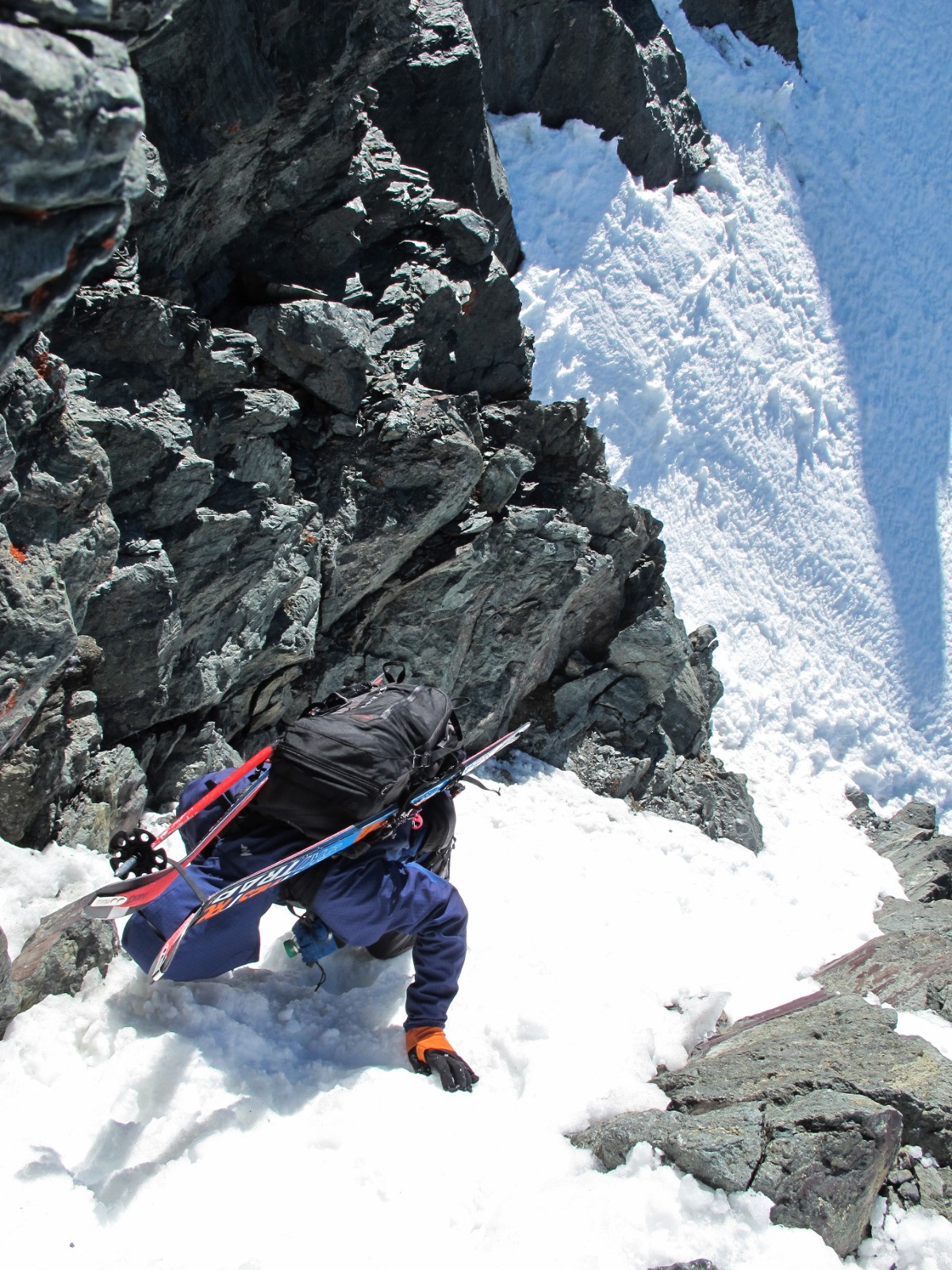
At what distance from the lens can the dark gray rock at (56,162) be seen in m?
2.13

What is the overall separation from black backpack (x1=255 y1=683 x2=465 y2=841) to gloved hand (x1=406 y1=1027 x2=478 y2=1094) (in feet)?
3.85

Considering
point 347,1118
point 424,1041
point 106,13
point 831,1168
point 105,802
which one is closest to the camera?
point 106,13

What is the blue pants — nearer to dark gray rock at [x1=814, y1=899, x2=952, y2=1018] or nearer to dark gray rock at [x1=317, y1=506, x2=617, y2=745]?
dark gray rock at [x1=814, y1=899, x2=952, y2=1018]

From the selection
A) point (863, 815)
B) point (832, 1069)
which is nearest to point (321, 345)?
point (832, 1069)

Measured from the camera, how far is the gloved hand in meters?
4.36

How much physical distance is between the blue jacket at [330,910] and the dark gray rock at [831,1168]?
1.71 meters

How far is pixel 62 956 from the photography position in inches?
168

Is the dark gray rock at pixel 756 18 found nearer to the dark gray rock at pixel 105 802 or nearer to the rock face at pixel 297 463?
the rock face at pixel 297 463

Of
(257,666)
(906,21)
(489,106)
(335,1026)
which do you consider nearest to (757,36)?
(906,21)

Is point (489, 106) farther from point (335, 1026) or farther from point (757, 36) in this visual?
point (335, 1026)

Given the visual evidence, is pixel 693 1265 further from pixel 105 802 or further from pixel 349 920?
pixel 105 802

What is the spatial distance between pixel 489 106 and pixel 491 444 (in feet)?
26.4

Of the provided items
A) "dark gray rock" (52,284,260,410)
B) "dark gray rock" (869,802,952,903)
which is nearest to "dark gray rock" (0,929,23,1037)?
"dark gray rock" (52,284,260,410)

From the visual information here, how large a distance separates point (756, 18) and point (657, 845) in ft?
57.0
